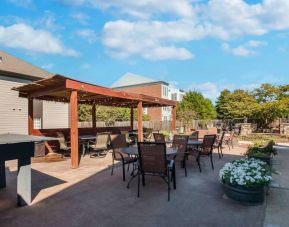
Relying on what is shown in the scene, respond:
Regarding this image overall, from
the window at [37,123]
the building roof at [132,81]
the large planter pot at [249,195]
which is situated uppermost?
the building roof at [132,81]

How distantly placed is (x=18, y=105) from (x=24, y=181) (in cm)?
1093

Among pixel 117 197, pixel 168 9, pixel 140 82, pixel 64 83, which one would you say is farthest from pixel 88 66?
pixel 117 197

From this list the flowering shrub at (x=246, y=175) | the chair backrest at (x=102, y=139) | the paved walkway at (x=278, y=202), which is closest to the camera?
the paved walkway at (x=278, y=202)

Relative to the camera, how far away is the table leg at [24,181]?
354 centimetres

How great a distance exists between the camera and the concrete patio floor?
3.14m

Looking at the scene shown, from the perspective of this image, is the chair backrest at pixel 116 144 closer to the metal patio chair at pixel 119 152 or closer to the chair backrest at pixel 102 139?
the metal patio chair at pixel 119 152

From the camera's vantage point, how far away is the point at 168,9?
979 centimetres

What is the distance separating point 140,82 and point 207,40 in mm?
19962

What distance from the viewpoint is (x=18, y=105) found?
13094 millimetres

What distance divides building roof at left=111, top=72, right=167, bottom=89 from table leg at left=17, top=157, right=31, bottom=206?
3073 centimetres

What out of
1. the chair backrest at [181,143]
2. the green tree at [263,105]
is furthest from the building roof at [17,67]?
the green tree at [263,105]

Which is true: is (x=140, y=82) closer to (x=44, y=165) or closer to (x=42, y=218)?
(x=44, y=165)

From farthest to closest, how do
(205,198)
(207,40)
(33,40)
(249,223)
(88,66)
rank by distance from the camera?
(88,66)
(33,40)
(207,40)
(205,198)
(249,223)

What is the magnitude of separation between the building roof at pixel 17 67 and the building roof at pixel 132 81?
20.8 meters
